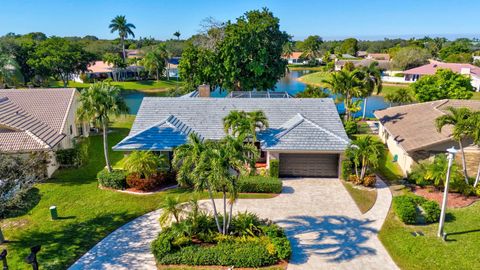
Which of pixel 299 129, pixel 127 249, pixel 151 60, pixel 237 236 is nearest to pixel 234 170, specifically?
pixel 237 236

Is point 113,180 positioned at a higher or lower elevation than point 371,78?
lower

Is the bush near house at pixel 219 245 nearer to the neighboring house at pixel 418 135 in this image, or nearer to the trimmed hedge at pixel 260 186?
the trimmed hedge at pixel 260 186

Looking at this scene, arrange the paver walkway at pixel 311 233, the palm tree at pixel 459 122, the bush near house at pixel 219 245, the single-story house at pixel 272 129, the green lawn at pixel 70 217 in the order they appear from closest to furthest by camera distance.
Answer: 1. the bush near house at pixel 219 245
2. the paver walkway at pixel 311 233
3. the green lawn at pixel 70 217
4. the palm tree at pixel 459 122
5. the single-story house at pixel 272 129

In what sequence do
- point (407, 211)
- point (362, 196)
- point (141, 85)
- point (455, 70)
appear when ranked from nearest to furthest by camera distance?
point (407, 211), point (362, 196), point (455, 70), point (141, 85)

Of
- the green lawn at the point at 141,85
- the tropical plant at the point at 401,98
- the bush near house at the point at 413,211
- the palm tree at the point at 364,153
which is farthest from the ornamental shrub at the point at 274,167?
the green lawn at the point at 141,85

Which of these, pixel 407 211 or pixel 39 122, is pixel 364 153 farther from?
pixel 39 122

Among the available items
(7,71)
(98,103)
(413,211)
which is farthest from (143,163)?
(7,71)
